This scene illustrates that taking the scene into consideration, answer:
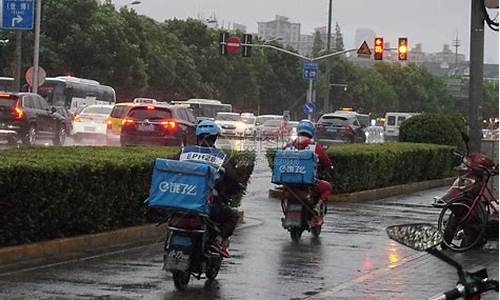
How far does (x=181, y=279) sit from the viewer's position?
32.0 ft

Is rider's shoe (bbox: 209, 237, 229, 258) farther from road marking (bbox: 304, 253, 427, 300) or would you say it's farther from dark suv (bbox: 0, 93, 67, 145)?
dark suv (bbox: 0, 93, 67, 145)

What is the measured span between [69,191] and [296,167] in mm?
3605

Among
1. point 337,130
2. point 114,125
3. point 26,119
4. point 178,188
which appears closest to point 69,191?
point 178,188

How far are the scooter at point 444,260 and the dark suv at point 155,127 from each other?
24593 millimetres

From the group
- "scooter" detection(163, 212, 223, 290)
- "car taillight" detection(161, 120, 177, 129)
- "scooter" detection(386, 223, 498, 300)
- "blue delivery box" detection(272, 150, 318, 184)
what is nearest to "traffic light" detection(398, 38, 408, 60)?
"car taillight" detection(161, 120, 177, 129)

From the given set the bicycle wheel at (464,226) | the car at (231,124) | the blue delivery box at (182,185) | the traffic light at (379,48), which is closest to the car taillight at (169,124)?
the bicycle wheel at (464,226)

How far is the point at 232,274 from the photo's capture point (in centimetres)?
1082

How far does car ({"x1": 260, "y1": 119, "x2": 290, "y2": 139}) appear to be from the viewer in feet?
187

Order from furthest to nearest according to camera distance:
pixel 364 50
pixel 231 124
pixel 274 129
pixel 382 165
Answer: pixel 274 129 → pixel 231 124 → pixel 364 50 → pixel 382 165

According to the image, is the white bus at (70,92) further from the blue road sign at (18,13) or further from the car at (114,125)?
the blue road sign at (18,13)

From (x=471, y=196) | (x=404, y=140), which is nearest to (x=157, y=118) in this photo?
(x=404, y=140)

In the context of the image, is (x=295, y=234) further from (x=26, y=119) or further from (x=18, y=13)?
(x=18, y=13)

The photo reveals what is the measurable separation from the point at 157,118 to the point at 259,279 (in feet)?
62.9

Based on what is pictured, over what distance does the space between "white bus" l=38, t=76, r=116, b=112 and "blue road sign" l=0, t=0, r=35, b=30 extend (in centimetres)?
1847
